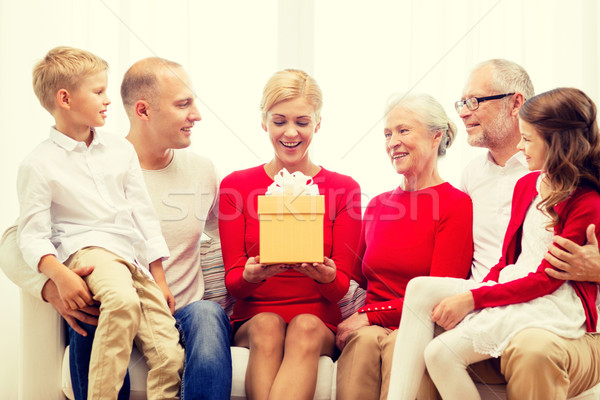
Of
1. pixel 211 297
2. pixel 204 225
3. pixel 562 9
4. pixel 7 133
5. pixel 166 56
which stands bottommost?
pixel 211 297

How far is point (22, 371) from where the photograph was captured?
1.93 meters

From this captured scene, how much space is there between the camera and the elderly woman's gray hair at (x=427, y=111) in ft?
7.17

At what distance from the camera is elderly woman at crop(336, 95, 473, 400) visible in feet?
6.17

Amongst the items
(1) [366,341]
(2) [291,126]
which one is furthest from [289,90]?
(1) [366,341]

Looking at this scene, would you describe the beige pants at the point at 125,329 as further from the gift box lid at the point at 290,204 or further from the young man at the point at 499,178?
the young man at the point at 499,178

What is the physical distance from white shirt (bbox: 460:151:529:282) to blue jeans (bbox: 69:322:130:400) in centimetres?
115

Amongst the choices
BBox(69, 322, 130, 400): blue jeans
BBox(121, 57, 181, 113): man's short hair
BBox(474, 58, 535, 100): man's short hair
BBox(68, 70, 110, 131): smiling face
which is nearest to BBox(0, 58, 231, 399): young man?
BBox(121, 57, 181, 113): man's short hair

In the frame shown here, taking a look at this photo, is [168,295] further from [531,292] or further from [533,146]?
[533,146]

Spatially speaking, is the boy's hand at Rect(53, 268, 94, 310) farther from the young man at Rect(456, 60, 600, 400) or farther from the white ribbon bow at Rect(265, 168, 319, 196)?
the young man at Rect(456, 60, 600, 400)

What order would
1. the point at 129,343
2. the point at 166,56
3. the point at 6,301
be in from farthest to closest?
the point at 166,56
the point at 6,301
the point at 129,343

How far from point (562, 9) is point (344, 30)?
1.04 metres

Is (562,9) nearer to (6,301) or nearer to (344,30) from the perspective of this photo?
(344,30)

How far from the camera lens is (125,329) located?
168 cm

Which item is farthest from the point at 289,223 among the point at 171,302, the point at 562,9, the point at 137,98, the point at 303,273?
the point at 562,9
